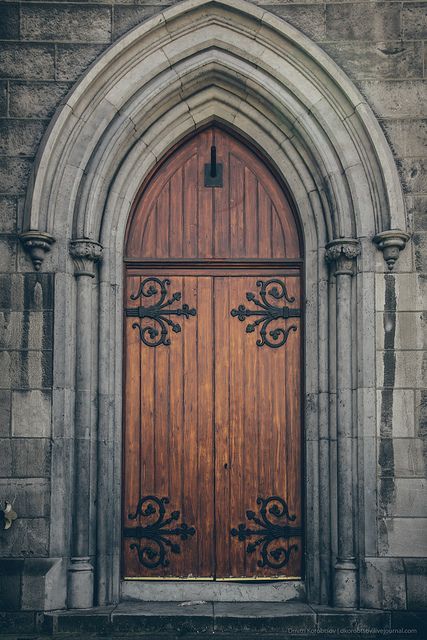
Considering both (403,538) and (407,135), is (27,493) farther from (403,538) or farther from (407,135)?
(407,135)

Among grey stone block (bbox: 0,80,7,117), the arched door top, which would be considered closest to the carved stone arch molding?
the arched door top

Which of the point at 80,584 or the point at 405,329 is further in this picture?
the point at 405,329

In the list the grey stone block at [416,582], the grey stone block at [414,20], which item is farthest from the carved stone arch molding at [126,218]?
the grey stone block at [414,20]

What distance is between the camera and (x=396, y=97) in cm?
715

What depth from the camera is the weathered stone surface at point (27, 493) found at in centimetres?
681

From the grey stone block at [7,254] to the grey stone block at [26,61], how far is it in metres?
1.38

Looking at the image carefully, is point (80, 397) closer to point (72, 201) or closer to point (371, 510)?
point (72, 201)

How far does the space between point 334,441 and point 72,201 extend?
2905 mm

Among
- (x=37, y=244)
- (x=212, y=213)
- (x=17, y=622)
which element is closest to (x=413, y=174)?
(x=212, y=213)

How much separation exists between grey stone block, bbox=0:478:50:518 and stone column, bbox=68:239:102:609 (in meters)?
0.24

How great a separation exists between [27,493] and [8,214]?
225cm

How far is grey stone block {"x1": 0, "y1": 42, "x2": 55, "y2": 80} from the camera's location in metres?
7.15

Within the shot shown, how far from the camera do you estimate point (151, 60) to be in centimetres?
721

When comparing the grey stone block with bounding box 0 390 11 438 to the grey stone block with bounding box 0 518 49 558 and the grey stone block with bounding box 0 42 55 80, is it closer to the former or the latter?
the grey stone block with bounding box 0 518 49 558
